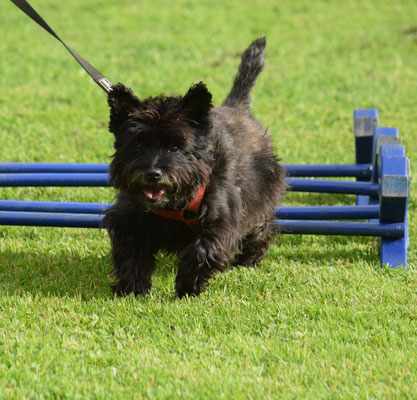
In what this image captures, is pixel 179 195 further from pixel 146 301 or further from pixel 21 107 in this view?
pixel 21 107

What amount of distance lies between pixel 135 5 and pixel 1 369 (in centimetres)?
1208

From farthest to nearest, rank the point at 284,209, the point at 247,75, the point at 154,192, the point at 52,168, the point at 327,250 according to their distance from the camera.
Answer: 1. the point at 52,168
2. the point at 247,75
3. the point at 327,250
4. the point at 284,209
5. the point at 154,192

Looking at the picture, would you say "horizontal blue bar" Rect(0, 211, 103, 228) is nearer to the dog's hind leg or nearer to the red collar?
the red collar

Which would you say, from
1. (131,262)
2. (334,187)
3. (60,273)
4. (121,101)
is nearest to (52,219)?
(60,273)

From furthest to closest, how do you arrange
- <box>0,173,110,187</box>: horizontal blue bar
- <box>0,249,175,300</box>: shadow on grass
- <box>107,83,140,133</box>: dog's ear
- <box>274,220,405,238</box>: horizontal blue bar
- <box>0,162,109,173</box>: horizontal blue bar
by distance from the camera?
<box>0,162,109,173</box>: horizontal blue bar < <box>0,173,110,187</box>: horizontal blue bar < <box>274,220,405,238</box>: horizontal blue bar < <box>0,249,175,300</box>: shadow on grass < <box>107,83,140,133</box>: dog's ear

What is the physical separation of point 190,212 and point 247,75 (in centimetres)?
174

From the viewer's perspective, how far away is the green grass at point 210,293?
325cm

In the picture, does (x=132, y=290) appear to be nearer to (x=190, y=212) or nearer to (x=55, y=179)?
(x=190, y=212)

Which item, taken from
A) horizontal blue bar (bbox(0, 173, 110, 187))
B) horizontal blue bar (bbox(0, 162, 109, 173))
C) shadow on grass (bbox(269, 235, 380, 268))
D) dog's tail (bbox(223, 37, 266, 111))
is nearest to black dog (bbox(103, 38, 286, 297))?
shadow on grass (bbox(269, 235, 380, 268))

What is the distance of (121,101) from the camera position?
3.88m

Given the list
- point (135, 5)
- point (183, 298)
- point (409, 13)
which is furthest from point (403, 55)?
point (183, 298)

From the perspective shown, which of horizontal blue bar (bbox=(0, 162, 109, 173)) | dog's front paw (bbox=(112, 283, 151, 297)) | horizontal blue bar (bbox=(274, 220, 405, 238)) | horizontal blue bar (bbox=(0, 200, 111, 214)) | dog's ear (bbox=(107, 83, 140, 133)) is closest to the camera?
dog's ear (bbox=(107, 83, 140, 133))

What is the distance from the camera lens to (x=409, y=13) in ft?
46.4

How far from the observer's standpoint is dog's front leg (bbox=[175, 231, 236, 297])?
4145mm
